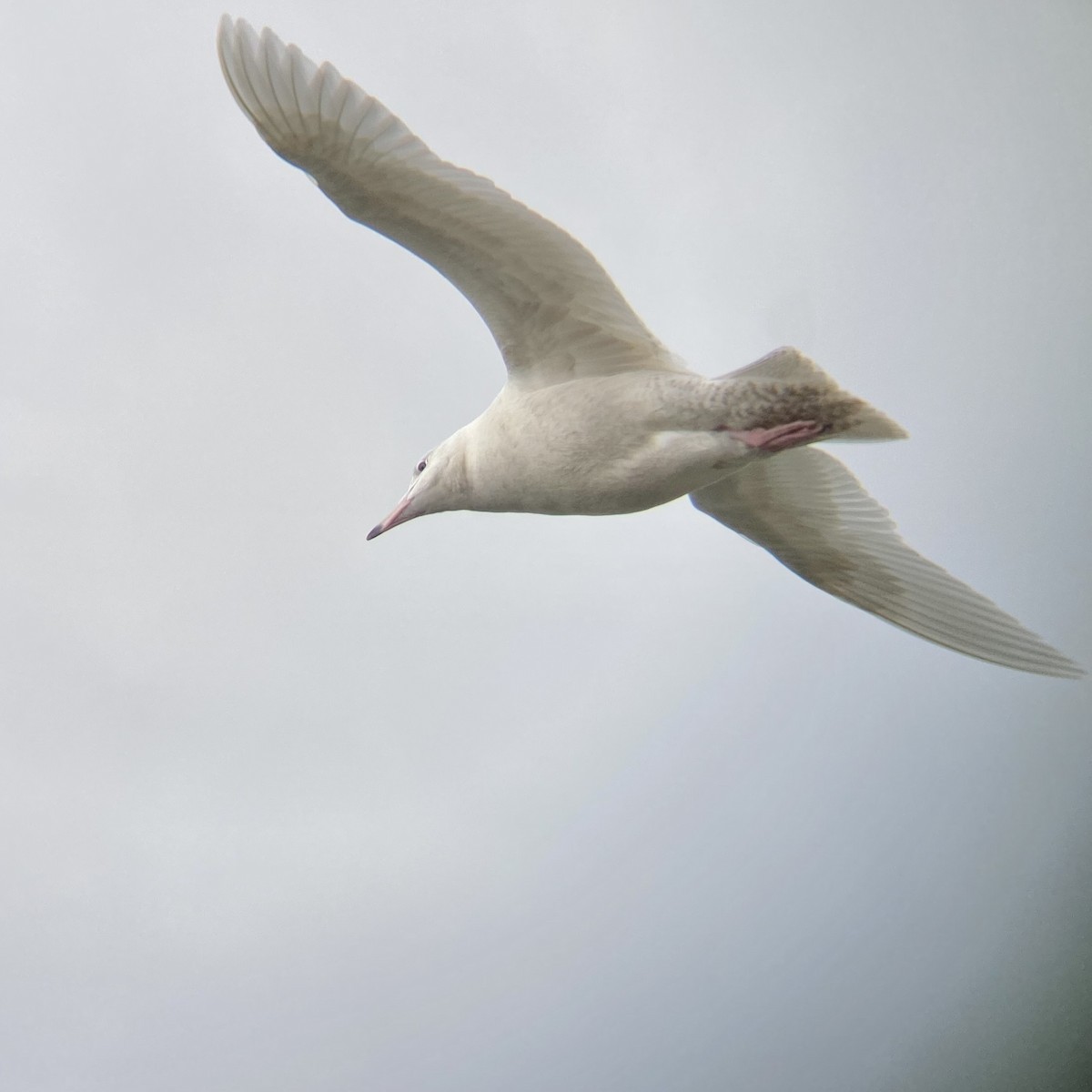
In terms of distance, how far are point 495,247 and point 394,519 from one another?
3.66ft

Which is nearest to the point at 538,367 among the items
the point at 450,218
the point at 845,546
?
the point at 450,218

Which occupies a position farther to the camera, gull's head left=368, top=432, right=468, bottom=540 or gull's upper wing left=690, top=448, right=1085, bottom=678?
gull's upper wing left=690, top=448, right=1085, bottom=678

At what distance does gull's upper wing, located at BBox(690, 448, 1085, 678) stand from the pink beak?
1141 mm

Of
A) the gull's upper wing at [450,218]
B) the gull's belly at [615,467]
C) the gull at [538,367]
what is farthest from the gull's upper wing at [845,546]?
the gull's upper wing at [450,218]

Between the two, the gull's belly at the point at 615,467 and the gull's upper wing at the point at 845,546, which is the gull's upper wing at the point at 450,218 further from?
the gull's upper wing at the point at 845,546

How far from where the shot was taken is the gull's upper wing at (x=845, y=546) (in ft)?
16.3

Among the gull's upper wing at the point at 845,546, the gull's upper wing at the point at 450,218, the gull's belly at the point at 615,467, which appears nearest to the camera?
the gull's upper wing at the point at 450,218

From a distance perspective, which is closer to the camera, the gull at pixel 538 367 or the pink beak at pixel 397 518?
the gull at pixel 538 367

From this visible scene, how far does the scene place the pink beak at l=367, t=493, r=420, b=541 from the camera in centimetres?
468

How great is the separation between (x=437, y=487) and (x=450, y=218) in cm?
101

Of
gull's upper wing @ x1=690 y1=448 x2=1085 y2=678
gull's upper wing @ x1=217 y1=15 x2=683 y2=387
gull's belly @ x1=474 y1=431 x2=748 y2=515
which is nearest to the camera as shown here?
gull's upper wing @ x1=217 y1=15 x2=683 y2=387

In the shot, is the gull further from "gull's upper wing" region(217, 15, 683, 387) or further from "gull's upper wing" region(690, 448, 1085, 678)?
"gull's upper wing" region(690, 448, 1085, 678)

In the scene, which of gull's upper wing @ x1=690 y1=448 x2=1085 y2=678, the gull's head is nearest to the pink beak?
the gull's head

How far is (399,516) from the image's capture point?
468 centimetres
